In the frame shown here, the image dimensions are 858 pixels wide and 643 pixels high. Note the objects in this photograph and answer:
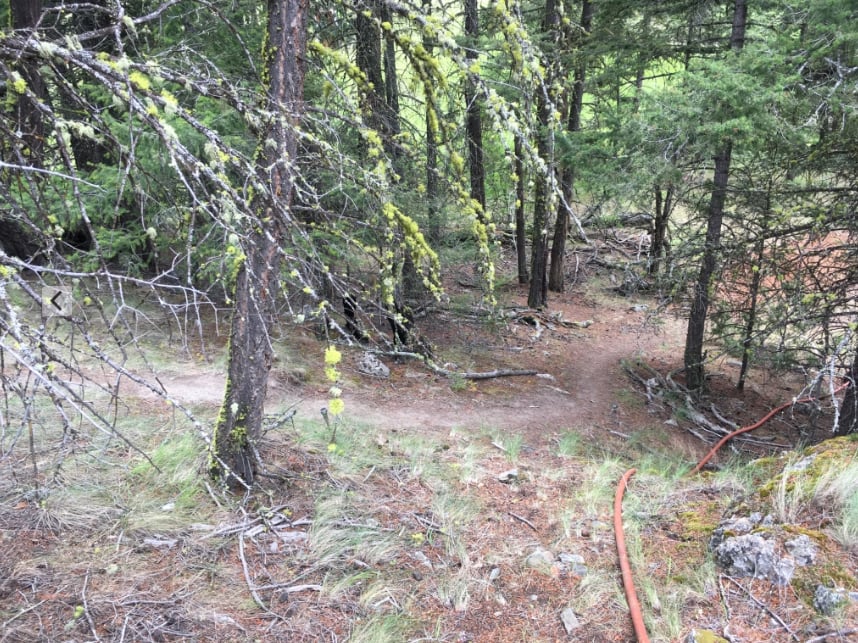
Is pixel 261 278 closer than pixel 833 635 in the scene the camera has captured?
No

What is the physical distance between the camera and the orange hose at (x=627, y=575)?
9.68ft

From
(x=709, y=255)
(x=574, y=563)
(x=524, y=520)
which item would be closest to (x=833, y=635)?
(x=574, y=563)

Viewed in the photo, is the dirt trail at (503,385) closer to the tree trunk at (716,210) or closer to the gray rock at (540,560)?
the tree trunk at (716,210)

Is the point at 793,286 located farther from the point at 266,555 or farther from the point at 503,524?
the point at 266,555

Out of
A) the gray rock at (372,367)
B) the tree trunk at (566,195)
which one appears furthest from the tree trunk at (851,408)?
the tree trunk at (566,195)

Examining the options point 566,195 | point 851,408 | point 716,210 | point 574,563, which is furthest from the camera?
point 566,195

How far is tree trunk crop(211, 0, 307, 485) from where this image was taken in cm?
333

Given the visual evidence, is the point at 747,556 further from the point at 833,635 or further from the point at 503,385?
the point at 503,385

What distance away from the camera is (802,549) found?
10.1 ft

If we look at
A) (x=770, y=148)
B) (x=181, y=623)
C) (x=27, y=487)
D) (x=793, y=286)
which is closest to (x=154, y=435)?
(x=27, y=487)

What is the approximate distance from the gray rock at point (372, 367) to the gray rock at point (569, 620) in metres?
6.39

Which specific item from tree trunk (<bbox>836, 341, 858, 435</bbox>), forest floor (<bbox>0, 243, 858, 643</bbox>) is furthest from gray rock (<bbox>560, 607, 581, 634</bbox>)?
tree trunk (<bbox>836, 341, 858, 435</bbox>)

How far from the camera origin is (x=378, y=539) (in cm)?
379

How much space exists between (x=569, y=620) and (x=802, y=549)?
1.35 metres
